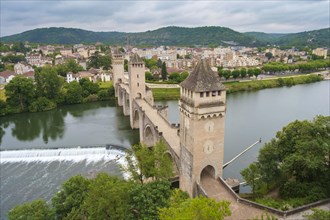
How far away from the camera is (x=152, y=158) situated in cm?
2147

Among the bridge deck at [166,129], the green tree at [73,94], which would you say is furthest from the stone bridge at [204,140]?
the green tree at [73,94]

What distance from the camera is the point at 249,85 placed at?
257ft

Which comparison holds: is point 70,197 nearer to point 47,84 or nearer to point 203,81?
point 203,81

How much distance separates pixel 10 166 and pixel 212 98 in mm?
28847

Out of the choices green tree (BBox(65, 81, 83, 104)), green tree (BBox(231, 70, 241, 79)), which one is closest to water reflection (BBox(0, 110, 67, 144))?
green tree (BBox(65, 81, 83, 104))

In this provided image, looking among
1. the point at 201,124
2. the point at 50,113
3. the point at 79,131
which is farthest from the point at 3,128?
the point at 201,124

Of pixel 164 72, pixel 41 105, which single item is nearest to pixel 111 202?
pixel 41 105

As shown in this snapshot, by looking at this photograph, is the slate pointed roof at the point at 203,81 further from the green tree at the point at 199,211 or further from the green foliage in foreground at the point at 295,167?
the green tree at the point at 199,211

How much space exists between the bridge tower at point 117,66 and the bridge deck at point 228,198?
48.7 metres

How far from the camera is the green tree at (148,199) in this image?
56.7 feet

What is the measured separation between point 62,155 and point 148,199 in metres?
23.3

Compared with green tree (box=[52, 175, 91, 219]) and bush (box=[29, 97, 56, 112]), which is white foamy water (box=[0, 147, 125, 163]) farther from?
bush (box=[29, 97, 56, 112])

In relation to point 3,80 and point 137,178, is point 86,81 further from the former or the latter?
point 137,178

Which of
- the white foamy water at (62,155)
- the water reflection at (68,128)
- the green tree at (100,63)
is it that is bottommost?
the white foamy water at (62,155)
